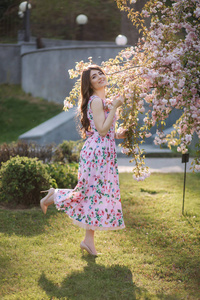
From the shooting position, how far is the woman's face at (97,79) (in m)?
3.80

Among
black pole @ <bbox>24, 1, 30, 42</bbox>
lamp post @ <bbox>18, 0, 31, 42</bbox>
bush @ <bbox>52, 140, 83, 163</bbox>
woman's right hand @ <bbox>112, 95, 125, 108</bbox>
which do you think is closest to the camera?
woman's right hand @ <bbox>112, 95, 125, 108</bbox>

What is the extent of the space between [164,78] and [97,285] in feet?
5.93

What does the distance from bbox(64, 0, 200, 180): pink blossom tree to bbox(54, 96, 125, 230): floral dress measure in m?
0.23

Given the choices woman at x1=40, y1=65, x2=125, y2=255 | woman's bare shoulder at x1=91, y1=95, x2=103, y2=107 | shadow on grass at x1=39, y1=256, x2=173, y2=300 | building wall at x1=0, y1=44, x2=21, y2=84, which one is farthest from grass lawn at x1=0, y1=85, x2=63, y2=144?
shadow on grass at x1=39, y1=256, x2=173, y2=300

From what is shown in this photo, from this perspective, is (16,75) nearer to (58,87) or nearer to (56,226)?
(58,87)

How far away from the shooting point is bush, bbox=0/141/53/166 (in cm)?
681

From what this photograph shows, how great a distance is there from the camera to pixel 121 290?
10.5 feet

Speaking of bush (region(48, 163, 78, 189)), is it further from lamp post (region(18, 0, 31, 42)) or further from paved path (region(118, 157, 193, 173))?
lamp post (region(18, 0, 31, 42))

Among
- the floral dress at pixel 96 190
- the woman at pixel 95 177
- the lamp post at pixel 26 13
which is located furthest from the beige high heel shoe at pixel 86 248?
the lamp post at pixel 26 13

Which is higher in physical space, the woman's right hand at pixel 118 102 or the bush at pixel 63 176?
the woman's right hand at pixel 118 102

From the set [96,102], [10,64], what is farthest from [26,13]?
[96,102]

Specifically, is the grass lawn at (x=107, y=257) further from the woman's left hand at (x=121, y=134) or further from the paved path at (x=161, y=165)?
the paved path at (x=161, y=165)

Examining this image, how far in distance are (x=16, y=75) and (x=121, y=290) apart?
638 inches

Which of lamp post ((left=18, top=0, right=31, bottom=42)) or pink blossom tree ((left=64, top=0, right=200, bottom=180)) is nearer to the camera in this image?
pink blossom tree ((left=64, top=0, right=200, bottom=180))
